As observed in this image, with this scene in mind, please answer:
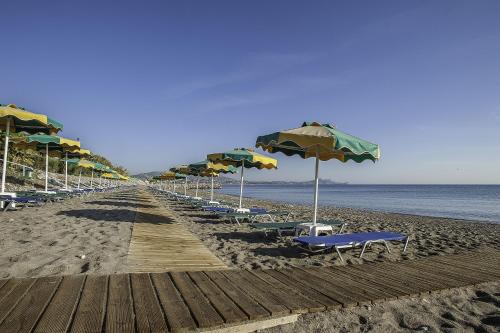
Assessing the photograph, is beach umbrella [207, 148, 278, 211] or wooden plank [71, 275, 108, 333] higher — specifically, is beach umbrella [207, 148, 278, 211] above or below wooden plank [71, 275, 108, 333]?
above

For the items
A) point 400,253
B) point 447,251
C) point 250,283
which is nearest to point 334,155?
point 400,253

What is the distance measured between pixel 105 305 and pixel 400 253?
5497mm

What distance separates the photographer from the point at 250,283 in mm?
3773

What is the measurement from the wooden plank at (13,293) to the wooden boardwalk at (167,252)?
1.14 meters

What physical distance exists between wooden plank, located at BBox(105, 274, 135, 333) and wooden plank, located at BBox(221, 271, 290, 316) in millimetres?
1147

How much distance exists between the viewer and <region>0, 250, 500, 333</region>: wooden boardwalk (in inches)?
103

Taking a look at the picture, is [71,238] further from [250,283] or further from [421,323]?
[421,323]

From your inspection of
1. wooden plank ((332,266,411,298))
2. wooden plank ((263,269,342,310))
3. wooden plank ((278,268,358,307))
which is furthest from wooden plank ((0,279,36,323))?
wooden plank ((332,266,411,298))

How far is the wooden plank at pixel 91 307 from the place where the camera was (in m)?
2.51

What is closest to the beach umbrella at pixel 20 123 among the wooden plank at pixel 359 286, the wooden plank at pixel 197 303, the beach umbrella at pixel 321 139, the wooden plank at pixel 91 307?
the beach umbrella at pixel 321 139

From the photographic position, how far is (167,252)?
5.36 meters

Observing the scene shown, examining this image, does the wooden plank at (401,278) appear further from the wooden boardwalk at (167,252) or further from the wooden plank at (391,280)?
the wooden boardwalk at (167,252)

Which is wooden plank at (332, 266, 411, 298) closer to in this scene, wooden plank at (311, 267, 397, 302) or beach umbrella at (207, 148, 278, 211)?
wooden plank at (311, 267, 397, 302)

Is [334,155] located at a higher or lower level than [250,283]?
higher
